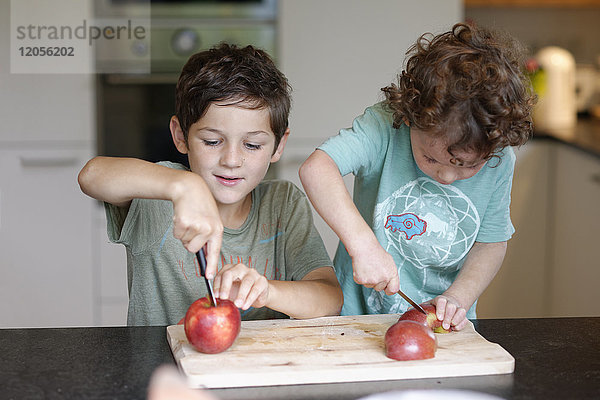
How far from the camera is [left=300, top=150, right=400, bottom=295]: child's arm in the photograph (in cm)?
104

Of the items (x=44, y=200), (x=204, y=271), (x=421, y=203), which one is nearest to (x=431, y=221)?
(x=421, y=203)

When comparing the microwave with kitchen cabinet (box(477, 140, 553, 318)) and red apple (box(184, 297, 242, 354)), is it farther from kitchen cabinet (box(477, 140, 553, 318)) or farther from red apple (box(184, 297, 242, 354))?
red apple (box(184, 297, 242, 354))

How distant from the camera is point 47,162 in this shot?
240 centimetres

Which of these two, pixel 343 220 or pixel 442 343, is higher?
pixel 343 220

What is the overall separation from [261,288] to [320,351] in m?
0.15

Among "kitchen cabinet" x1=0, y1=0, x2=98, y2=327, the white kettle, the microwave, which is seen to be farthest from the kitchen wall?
"kitchen cabinet" x1=0, y1=0, x2=98, y2=327

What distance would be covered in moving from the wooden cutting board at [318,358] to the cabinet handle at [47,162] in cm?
149

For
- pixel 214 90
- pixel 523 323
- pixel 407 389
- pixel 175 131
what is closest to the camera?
pixel 407 389

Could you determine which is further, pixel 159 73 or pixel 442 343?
pixel 159 73

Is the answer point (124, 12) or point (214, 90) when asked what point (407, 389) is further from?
point (124, 12)

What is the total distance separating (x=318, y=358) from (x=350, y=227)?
205 millimetres

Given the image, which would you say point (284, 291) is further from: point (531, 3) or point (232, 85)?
point (531, 3)

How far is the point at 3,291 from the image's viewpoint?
8.04ft

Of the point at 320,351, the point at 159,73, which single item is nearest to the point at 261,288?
the point at 320,351
